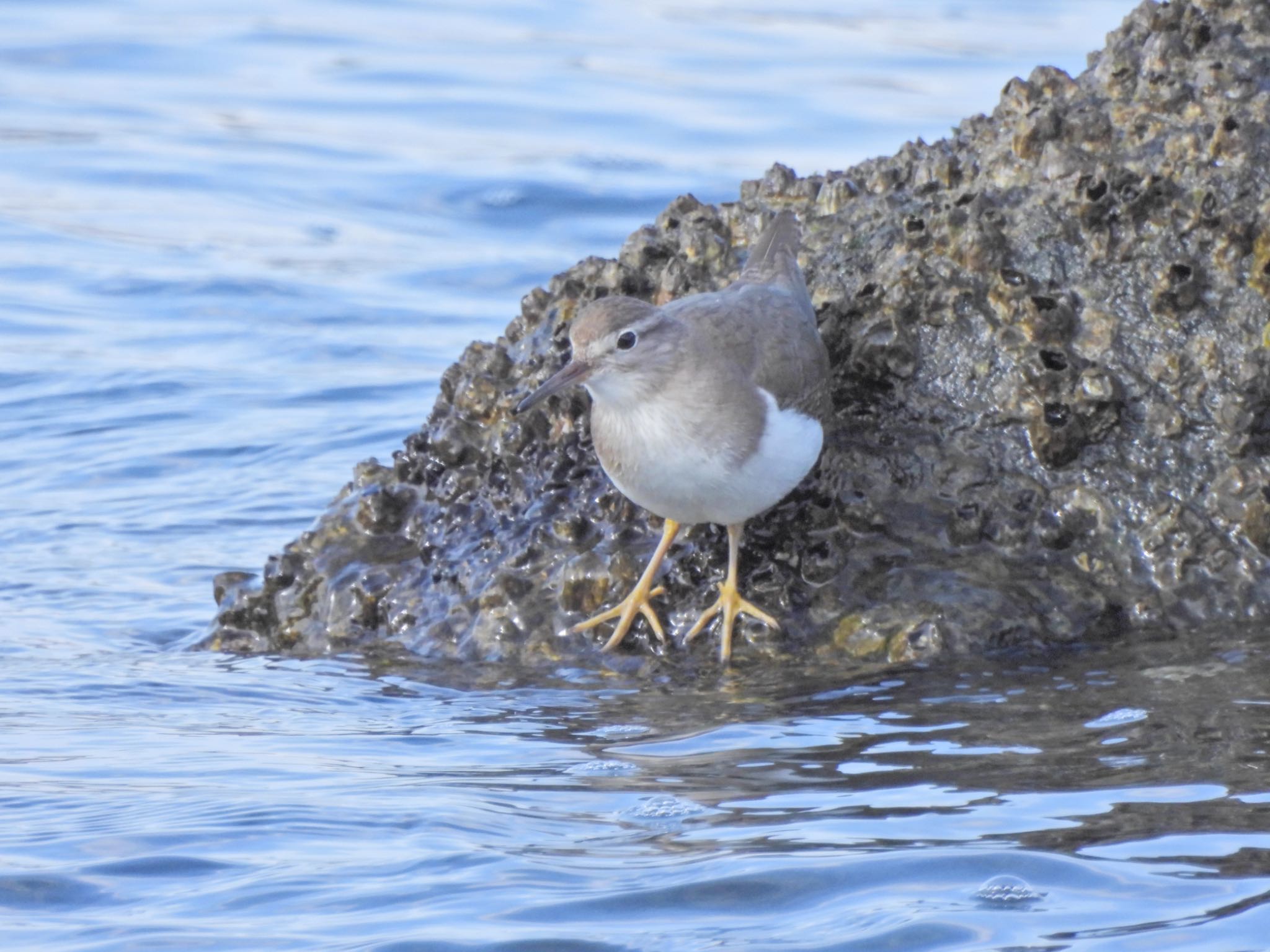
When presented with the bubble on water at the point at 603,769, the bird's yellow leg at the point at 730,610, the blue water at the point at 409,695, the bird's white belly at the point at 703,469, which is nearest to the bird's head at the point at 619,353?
the bird's white belly at the point at 703,469

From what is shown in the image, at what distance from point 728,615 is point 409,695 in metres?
1.16

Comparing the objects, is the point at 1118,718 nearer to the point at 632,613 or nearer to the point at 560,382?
the point at 632,613

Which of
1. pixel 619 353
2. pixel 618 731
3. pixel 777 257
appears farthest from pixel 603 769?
pixel 777 257

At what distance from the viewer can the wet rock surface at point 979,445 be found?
639 cm

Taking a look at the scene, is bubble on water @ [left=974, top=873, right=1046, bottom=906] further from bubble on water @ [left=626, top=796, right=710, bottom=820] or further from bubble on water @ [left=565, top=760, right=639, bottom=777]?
bubble on water @ [left=565, top=760, right=639, bottom=777]

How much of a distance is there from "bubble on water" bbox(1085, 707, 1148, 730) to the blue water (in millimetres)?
16

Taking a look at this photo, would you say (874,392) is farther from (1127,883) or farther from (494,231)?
(494,231)

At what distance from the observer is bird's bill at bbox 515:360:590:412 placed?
6047 millimetres

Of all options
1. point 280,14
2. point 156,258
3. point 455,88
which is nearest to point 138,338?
point 156,258

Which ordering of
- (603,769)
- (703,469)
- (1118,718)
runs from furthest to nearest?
(703,469)
(1118,718)
(603,769)

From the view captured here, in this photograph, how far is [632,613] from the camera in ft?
21.3

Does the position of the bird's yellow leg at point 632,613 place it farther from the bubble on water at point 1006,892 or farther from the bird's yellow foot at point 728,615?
the bubble on water at point 1006,892

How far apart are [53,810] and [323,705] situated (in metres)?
1.35

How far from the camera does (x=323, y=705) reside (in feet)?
20.2
